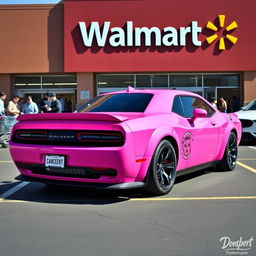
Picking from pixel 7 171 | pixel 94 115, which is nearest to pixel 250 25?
pixel 7 171

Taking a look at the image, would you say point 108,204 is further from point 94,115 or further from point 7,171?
point 7,171

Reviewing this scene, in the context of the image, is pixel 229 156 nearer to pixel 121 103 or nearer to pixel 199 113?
pixel 199 113

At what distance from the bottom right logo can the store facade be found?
1565 centimetres

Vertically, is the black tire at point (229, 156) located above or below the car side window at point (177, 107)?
below

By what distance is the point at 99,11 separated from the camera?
1848 cm

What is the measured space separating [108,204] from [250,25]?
16225mm

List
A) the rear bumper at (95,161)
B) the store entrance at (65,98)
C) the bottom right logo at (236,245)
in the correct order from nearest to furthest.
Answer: the bottom right logo at (236,245), the rear bumper at (95,161), the store entrance at (65,98)

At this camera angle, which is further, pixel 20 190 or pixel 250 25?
pixel 250 25

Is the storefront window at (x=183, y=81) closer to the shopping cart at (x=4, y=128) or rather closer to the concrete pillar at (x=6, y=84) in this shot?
the concrete pillar at (x=6, y=84)

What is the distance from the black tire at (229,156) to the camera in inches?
269

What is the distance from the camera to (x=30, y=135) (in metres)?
5.00

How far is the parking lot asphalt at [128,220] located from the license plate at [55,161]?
0.49 meters

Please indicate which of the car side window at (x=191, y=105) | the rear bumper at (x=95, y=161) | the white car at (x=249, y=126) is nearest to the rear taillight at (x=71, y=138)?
the rear bumper at (x=95, y=161)

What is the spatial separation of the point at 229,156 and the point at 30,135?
3.66 meters
